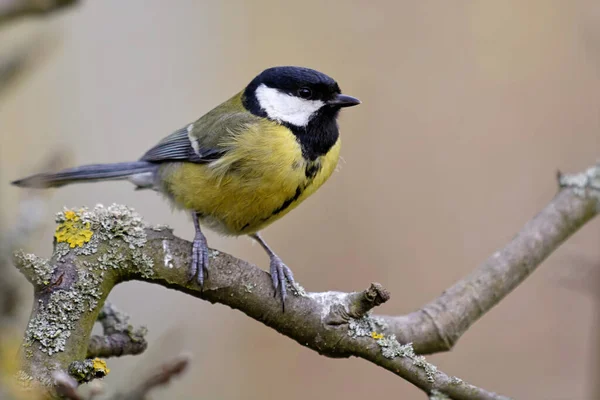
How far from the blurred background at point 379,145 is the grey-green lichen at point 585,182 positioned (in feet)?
3.40

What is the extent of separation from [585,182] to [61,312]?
6.13 feet

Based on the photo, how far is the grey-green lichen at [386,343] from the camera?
135cm

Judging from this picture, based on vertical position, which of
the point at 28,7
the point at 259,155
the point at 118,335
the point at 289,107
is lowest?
the point at 118,335

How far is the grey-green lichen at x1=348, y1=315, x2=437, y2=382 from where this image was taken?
135cm

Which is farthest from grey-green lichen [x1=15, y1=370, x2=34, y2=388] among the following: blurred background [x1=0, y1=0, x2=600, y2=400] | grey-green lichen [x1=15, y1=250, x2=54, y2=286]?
blurred background [x1=0, y1=0, x2=600, y2=400]

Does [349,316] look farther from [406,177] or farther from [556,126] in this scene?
[556,126]

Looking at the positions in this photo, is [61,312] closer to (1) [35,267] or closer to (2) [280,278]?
(1) [35,267]

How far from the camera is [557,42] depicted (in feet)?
13.1

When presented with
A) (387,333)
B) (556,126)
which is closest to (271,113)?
(387,333)

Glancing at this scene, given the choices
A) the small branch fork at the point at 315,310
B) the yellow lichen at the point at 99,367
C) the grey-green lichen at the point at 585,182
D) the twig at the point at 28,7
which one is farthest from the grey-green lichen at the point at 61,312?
the grey-green lichen at the point at 585,182

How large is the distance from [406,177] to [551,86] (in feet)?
3.37

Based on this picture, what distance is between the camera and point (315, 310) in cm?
158

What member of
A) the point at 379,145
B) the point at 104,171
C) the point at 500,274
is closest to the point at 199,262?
the point at 500,274

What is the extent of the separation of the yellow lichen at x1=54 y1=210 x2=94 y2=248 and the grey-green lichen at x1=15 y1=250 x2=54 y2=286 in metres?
0.08
